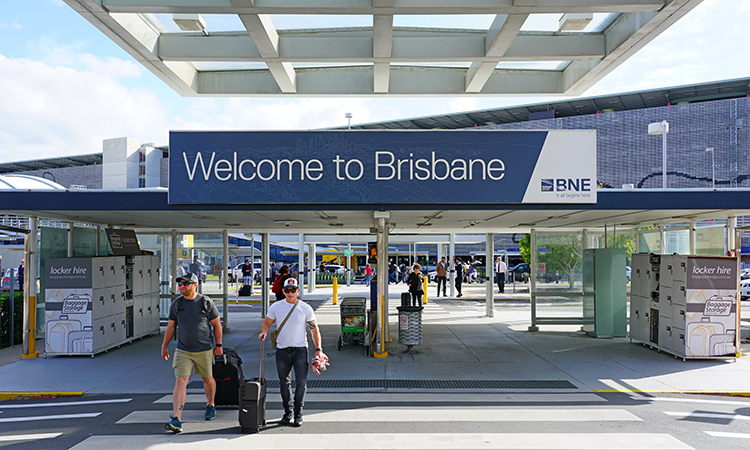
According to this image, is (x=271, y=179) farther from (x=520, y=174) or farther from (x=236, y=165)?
(x=520, y=174)

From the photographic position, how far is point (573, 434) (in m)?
6.15

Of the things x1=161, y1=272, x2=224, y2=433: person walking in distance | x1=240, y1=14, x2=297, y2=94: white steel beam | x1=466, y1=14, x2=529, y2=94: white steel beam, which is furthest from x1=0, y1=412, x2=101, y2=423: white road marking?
x1=466, y1=14, x2=529, y2=94: white steel beam

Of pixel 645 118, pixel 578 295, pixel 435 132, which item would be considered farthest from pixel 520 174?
pixel 645 118

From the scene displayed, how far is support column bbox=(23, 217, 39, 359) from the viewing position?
1090cm

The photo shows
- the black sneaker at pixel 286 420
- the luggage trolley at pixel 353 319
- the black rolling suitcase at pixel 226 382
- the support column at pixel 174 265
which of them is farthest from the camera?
the support column at pixel 174 265

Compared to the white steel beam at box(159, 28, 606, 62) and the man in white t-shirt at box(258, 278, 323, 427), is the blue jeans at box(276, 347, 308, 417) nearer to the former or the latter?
the man in white t-shirt at box(258, 278, 323, 427)

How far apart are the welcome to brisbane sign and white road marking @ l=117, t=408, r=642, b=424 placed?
10.9ft

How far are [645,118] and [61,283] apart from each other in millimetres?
54288

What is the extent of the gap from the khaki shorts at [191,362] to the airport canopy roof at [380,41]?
6.66 metres

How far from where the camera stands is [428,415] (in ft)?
22.7

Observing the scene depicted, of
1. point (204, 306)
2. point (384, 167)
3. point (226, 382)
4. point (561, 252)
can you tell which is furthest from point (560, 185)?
point (561, 252)

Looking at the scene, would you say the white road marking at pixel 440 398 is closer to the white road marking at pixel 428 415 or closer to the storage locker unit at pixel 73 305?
the white road marking at pixel 428 415

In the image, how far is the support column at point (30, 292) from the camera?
10898mm

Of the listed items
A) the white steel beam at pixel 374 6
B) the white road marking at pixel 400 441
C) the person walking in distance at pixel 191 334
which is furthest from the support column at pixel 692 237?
the person walking in distance at pixel 191 334
